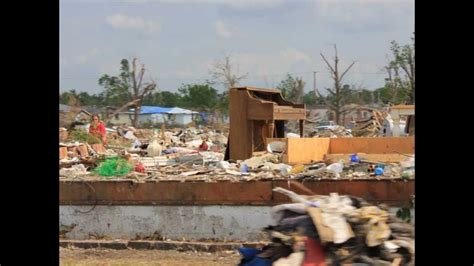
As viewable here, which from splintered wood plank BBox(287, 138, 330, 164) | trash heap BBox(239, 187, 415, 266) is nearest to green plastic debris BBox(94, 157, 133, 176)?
splintered wood plank BBox(287, 138, 330, 164)

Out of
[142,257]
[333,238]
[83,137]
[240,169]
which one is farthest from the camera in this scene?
[83,137]

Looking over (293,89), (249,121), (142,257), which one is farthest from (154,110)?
(142,257)

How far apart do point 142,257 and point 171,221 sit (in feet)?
1.78

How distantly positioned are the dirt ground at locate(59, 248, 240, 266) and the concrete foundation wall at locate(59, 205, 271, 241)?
0.27 metres

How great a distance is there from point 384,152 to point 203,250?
12.2ft

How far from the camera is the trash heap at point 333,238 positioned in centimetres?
551

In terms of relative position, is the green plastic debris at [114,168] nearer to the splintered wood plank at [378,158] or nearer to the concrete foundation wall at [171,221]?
the concrete foundation wall at [171,221]

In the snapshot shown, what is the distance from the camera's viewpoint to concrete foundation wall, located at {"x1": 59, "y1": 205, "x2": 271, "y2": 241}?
24.0 ft

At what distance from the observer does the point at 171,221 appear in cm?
747

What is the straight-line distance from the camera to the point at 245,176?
7.68 metres

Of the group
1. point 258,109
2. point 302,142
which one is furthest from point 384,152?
point 258,109

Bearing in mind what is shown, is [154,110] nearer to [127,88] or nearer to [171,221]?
[127,88]

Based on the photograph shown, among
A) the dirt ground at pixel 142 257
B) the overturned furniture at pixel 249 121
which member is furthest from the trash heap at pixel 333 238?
the overturned furniture at pixel 249 121
